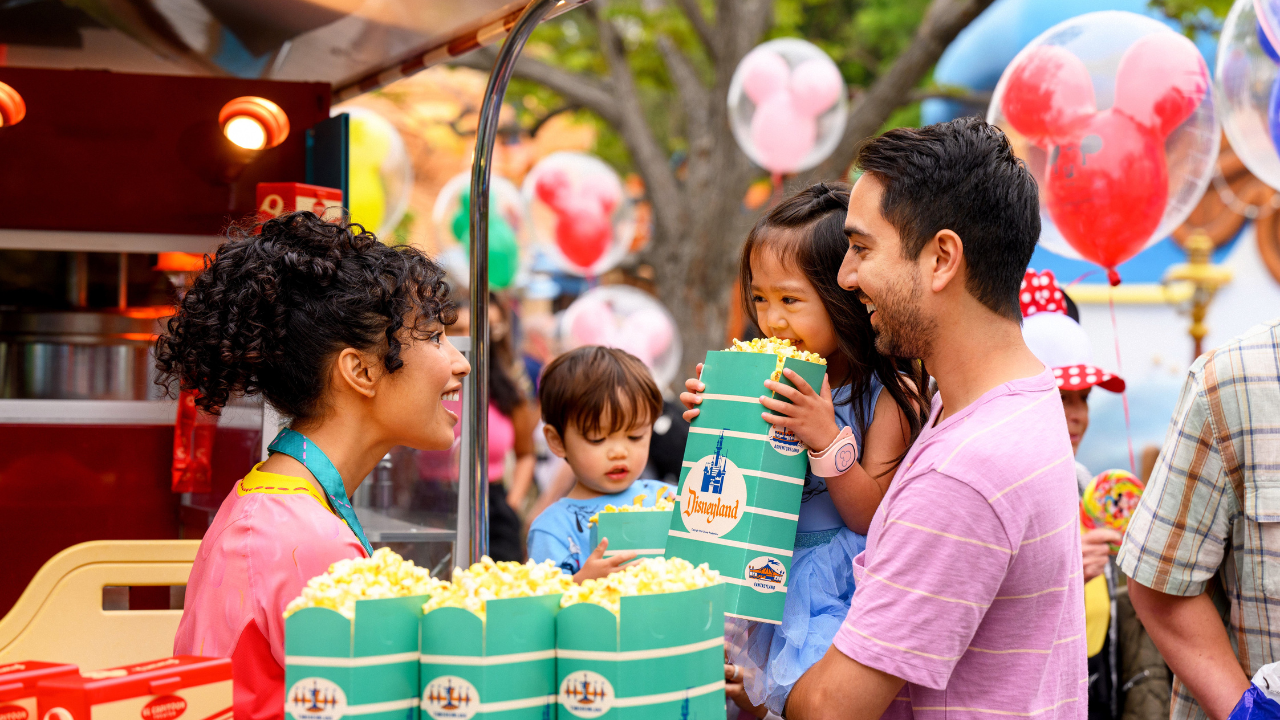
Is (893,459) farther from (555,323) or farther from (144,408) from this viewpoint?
(555,323)

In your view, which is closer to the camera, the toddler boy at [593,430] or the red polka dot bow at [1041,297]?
the toddler boy at [593,430]

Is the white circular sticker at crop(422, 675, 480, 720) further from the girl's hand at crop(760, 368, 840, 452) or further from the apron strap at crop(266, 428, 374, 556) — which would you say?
the girl's hand at crop(760, 368, 840, 452)

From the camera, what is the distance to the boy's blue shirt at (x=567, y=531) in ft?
9.35

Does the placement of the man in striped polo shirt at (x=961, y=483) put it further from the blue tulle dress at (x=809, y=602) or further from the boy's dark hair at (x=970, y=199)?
the blue tulle dress at (x=809, y=602)

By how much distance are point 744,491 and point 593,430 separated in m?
1.34

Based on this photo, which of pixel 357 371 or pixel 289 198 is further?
pixel 289 198

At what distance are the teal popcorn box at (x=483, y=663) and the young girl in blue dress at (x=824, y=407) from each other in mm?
617

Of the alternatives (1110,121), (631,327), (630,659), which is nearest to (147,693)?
(630,659)

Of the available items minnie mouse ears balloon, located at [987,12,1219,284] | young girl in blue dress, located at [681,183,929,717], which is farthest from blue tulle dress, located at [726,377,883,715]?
minnie mouse ears balloon, located at [987,12,1219,284]

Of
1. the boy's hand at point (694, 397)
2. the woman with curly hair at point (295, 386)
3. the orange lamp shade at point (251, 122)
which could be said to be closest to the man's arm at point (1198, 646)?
the boy's hand at point (694, 397)

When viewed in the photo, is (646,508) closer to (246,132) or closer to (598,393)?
(598,393)

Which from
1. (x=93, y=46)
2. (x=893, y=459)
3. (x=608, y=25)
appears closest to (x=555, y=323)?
(x=608, y=25)

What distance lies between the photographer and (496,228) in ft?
26.7

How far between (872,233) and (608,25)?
23.8ft
